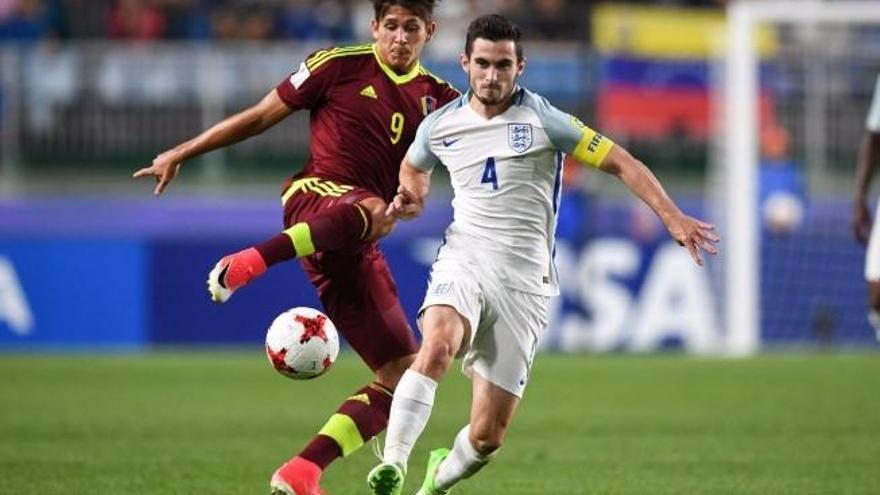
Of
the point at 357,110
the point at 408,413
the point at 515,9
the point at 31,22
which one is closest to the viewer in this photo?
the point at 408,413

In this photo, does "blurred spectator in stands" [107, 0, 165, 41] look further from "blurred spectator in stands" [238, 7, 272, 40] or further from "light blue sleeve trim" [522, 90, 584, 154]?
"light blue sleeve trim" [522, 90, 584, 154]

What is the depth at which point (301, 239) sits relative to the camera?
23.6 ft

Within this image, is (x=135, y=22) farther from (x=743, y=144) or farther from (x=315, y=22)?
(x=743, y=144)

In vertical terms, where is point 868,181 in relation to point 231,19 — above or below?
below

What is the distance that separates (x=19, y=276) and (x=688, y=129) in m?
8.07

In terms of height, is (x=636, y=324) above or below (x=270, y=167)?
below

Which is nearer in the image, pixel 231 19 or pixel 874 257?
pixel 874 257

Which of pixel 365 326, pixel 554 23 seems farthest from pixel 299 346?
pixel 554 23

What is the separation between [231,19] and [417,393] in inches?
588

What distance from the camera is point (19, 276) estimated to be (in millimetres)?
18812

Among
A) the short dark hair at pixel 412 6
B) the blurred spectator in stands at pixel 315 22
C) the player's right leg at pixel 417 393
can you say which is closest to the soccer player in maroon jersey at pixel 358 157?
the short dark hair at pixel 412 6

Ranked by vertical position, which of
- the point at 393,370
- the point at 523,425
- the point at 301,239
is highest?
the point at 301,239

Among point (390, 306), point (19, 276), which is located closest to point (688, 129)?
point (19, 276)

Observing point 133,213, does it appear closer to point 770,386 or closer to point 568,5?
point 568,5
